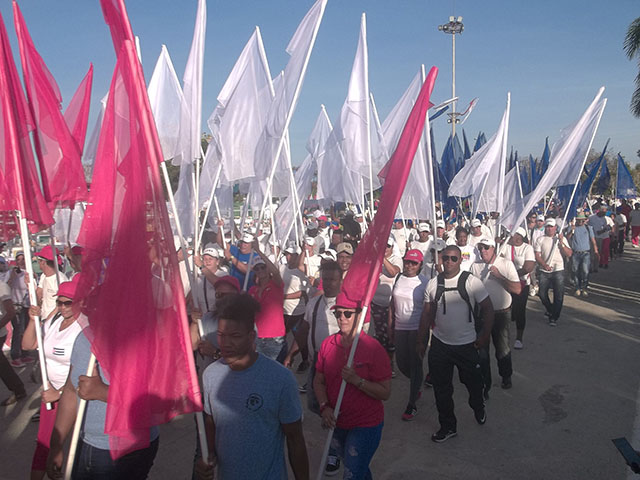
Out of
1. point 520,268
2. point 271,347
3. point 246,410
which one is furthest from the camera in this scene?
point 520,268

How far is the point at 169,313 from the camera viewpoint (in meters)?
2.44

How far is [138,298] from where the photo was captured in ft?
7.91

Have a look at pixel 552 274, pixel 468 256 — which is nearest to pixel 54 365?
pixel 468 256

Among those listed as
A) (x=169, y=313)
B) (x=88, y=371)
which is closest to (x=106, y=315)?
A: (x=169, y=313)

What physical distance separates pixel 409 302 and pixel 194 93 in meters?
3.03

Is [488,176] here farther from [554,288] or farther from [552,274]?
[554,288]

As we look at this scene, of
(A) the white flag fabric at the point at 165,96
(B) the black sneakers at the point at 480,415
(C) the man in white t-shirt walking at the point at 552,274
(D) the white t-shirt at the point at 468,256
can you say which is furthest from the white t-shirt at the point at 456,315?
(C) the man in white t-shirt walking at the point at 552,274

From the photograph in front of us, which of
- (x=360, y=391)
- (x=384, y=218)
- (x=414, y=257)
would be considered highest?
(x=384, y=218)

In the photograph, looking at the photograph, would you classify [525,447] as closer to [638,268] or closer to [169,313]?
[169,313]

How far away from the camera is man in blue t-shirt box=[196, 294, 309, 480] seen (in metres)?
2.41

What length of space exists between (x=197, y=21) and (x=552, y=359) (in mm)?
6237

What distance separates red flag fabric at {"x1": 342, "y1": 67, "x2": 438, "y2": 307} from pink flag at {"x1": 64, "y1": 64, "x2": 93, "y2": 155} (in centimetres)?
305

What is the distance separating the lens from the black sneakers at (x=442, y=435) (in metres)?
4.72

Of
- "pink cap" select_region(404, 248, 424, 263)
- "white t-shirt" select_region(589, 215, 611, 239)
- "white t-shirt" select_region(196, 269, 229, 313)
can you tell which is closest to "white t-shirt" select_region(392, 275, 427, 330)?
"pink cap" select_region(404, 248, 424, 263)
